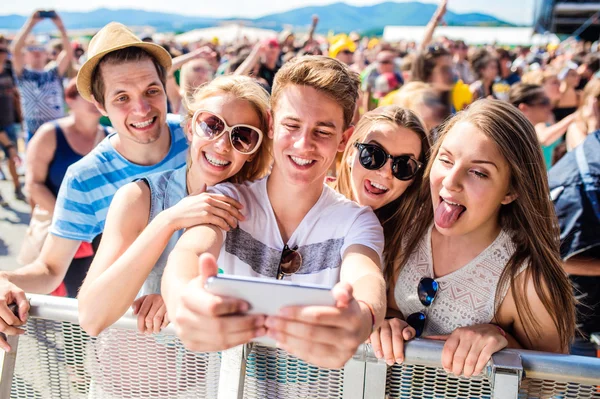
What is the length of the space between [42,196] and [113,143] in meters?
1.33

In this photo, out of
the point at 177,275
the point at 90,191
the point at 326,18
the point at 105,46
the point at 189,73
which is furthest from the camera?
the point at 326,18

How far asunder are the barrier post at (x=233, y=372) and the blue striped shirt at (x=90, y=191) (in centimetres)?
104

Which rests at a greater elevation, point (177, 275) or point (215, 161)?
point (215, 161)

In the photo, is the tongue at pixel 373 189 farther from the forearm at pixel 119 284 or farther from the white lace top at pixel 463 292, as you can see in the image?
the forearm at pixel 119 284

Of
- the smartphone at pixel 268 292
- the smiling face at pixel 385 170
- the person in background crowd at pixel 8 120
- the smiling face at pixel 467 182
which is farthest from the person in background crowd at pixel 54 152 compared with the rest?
the person in background crowd at pixel 8 120

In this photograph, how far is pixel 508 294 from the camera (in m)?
1.61

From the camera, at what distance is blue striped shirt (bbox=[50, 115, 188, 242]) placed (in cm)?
217

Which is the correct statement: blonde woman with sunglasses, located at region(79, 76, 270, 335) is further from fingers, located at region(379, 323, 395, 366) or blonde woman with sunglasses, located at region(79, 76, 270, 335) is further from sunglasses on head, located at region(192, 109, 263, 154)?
fingers, located at region(379, 323, 395, 366)

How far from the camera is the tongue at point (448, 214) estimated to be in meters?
1.69

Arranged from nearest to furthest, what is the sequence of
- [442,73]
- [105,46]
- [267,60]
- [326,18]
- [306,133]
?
[306,133]
[105,46]
[442,73]
[267,60]
[326,18]

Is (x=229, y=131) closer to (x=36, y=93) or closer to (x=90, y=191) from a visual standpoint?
(x=90, y=191)

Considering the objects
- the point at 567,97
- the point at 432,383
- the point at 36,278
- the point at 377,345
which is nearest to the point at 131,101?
the point at 36,278

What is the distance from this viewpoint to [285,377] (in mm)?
1451

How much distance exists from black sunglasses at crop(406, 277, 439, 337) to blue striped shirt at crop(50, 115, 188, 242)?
127 centimetres
